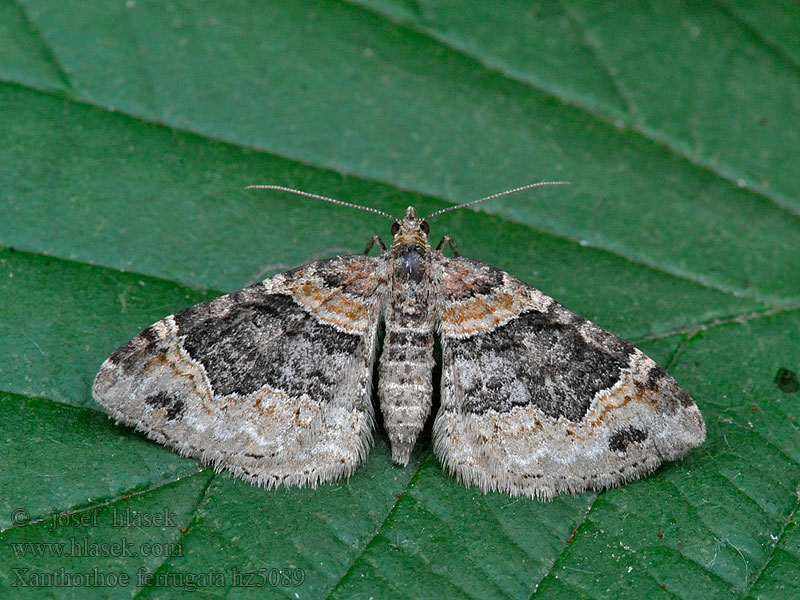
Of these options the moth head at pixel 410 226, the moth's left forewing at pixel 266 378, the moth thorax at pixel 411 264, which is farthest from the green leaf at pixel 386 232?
the moth thorax at pixel 411 264

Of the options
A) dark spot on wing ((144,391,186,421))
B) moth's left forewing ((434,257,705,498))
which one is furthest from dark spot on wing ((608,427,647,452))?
dark spot on wing ((144,391,186,421))

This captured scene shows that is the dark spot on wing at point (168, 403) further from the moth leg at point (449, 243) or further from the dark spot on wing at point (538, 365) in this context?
the moth leg at point (449, 243)

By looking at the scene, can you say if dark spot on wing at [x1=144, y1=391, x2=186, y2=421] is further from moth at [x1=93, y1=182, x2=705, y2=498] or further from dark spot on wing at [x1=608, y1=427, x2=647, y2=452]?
dark spot on wing at [x1=608, y1=427, x2=647, y2=452]

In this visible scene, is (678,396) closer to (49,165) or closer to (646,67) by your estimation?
(646,67)

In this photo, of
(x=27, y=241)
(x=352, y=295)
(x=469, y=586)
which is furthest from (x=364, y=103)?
(x=469, y=586)

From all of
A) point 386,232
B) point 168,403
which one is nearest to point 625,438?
point 386,232
